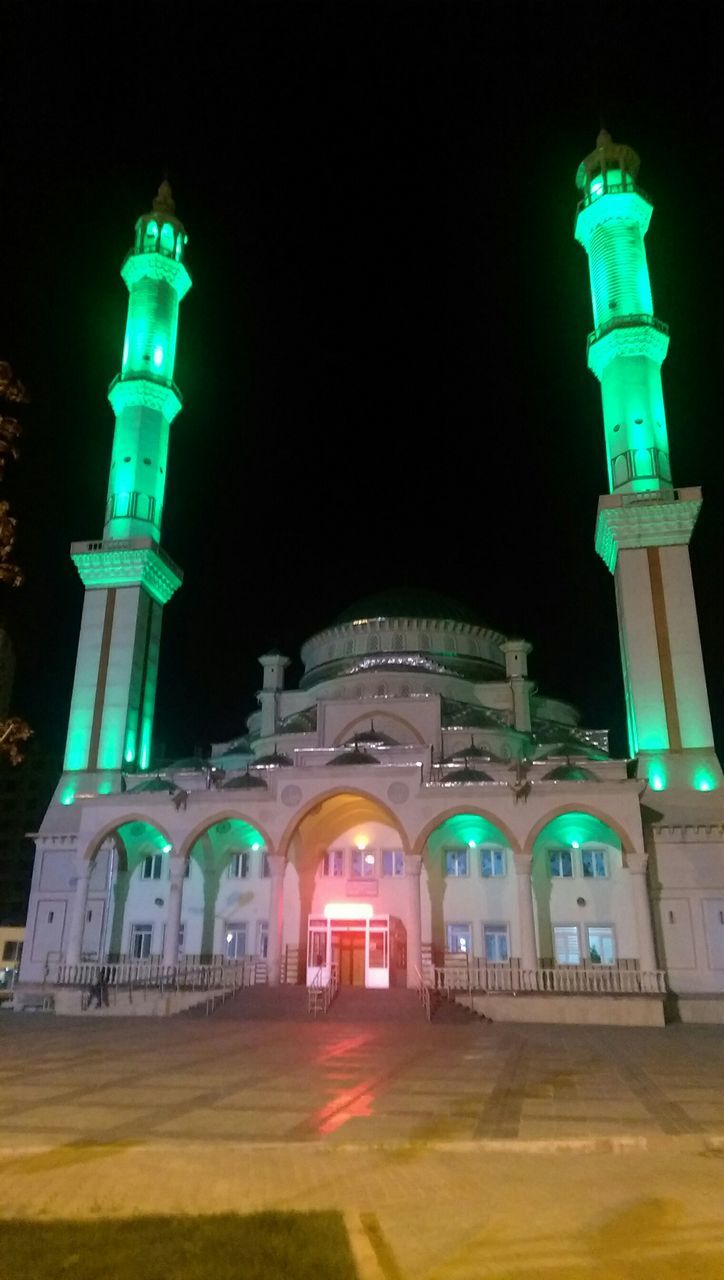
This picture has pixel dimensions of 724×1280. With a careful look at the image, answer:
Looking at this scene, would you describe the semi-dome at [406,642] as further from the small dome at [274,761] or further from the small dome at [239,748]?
the small dome at [274,761]

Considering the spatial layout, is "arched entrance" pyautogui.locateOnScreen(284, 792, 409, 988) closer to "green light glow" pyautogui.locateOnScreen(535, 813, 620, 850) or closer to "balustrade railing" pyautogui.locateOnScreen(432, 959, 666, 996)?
"balustrade railing" pyautogui.locateOnScreen(432, 959, 666, 996)

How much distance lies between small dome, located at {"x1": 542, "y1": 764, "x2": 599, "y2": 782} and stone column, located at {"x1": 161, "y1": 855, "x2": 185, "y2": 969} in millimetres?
12999

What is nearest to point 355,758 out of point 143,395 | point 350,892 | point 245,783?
point 245,783

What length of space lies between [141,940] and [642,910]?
18869 millimetres

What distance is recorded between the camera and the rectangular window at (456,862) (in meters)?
31.4

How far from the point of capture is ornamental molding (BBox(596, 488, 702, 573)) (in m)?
33.9

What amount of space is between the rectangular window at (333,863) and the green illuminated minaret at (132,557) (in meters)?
9.54

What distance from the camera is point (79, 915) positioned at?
97.1 ft

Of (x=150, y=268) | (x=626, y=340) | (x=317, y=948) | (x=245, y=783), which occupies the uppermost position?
(x=150, y=268)

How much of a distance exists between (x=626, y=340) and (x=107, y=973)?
106 feet

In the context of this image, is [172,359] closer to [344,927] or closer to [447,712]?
[447,712]

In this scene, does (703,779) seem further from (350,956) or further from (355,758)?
(350,956)

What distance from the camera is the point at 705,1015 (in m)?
25.2

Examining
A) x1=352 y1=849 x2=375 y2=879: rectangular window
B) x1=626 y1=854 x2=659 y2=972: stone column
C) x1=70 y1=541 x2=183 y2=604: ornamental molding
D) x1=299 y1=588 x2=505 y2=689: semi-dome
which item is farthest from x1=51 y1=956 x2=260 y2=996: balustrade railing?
x1=70 y1=541 x2=183 y2=604: ornamental molding
